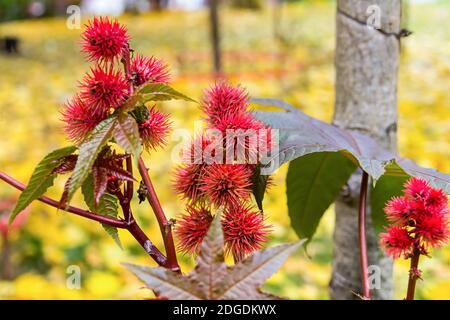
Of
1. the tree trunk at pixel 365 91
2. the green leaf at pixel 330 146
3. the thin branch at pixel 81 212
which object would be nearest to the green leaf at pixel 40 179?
the thin branch at pixel 81 212

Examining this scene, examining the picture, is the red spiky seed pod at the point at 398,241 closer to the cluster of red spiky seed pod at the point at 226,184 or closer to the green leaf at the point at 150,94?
the cluster of red spiky seed pod at the point at 226,184

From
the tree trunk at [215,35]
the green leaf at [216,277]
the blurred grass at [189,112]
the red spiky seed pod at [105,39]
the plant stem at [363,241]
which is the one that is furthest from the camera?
the tree trunk at [215,35]

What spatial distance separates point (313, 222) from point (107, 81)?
1.70 feet

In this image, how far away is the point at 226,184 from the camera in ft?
1.99

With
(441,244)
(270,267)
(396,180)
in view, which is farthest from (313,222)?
(270,267)

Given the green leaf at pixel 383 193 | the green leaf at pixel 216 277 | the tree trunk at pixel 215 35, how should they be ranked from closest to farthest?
the green leaf at pixel 216 277, the green leaf at pixel 383 193, the tree trunk at pixel 215 35

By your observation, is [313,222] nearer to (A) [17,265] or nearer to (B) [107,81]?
(B) [107,81]

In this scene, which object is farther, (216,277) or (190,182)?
(190,182)

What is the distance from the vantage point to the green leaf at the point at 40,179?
0.57 meters

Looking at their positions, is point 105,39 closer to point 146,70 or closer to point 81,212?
point 146,70

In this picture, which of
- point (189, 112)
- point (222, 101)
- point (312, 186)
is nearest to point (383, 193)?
point (312, 186)

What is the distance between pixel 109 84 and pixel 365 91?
650mm

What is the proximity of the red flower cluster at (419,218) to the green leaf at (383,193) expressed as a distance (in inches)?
9.6

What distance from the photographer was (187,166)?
0.66 metres
